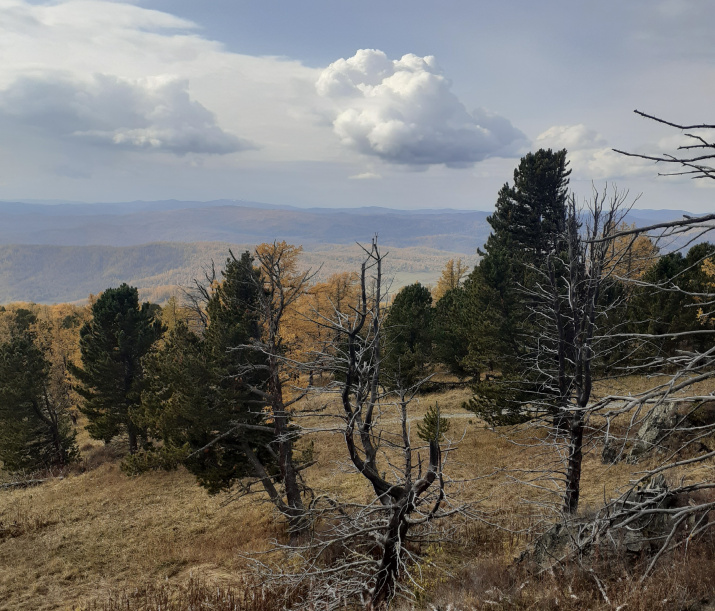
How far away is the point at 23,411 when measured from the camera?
25625 mm

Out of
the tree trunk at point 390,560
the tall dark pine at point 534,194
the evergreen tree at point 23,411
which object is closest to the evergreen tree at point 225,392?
the tree trunk at point 390,560

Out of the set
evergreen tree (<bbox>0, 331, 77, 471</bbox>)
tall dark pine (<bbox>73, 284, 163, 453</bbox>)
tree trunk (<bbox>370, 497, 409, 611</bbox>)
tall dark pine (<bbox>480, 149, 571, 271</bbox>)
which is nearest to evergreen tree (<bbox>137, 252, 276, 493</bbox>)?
tree trunk (<bbox>370, 497, 409, 611</bbox>)

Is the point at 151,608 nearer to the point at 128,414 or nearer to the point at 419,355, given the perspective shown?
the point at 128,414

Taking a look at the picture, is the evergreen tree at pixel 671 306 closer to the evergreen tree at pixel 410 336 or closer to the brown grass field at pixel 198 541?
the brown grass field at pixel 198 541

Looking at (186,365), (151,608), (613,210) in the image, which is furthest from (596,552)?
(186,365)

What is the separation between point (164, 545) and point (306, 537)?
5.44 metres

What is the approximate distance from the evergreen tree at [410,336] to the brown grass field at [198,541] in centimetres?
445

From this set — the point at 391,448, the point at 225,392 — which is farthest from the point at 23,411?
the point at 391,448

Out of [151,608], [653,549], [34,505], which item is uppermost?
[653,549]

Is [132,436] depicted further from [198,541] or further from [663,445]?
[663,445]

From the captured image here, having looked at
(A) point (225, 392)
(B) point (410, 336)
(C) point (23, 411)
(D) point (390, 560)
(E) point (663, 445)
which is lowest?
(C) point (23, 411)

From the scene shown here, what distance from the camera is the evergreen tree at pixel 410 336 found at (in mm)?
28297

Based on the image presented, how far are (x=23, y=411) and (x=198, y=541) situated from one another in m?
17.3

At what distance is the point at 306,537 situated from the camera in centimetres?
1330
